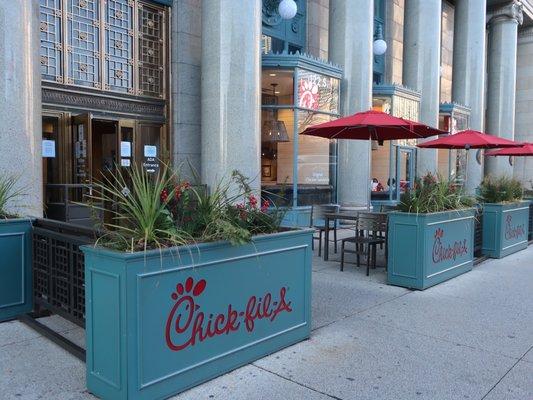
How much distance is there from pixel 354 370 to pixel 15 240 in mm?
3645

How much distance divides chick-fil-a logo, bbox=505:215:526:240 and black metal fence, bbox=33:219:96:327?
27.5ft

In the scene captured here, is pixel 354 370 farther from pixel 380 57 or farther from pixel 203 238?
pixel 380 57

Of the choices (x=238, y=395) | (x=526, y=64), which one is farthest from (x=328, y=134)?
(x=526, y=64)

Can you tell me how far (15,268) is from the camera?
203 inches

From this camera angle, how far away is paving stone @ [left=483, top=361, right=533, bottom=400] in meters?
3.71

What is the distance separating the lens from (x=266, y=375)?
3979 mm

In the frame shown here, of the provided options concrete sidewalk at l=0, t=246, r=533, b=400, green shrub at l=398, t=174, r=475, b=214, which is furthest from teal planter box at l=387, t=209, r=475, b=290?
concrete sidewalk at l=0, t=246, r=533, b=400

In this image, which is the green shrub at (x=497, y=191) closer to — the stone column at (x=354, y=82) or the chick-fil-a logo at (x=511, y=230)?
the chick-fil-a logo at (x=511, y=230)

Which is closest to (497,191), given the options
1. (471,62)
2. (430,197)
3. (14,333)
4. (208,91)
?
(430,197)

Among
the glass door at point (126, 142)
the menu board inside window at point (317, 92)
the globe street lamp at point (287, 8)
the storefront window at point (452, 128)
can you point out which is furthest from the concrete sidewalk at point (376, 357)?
the storefront window at point (452, 128)

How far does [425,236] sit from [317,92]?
6854mm

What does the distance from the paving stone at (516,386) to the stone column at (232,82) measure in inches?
251

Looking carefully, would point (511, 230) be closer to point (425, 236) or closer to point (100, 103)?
point (425, 236)

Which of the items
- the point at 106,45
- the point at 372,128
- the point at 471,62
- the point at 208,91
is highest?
the point at 471,62
